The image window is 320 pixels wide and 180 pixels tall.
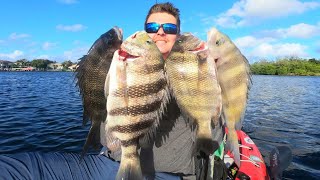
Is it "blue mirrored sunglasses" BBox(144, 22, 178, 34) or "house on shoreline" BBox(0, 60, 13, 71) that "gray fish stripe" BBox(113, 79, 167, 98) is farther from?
"house on shoreline" BBox(0, 60, 13, 71)

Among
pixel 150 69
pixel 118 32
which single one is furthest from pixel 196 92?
pixel 118 32

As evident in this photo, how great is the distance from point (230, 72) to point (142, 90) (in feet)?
3.17

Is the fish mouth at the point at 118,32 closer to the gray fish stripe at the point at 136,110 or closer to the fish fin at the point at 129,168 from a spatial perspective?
the gray fish stripe at the point at 136,110

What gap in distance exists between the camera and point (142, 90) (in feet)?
9.41

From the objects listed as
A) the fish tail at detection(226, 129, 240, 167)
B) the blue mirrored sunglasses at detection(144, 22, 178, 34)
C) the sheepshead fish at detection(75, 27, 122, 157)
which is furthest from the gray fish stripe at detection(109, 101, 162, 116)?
the blue mirrored sunglasses at detection(144, 22, 178, 34)

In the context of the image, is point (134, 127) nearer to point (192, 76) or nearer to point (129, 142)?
point (129, 142)

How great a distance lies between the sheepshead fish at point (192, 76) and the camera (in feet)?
9.98

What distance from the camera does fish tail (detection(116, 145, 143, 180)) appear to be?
311 centimetres

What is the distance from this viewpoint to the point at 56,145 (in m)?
10.9

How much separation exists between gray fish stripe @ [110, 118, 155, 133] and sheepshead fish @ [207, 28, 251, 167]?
839 mm

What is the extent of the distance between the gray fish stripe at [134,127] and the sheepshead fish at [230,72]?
0.84 m

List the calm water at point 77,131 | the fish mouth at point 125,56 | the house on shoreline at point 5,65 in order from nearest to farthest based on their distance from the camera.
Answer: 1. the fish mouth at point 125,56
2. the calm water at point 77,131
3. the house on shoreline at point 5,65

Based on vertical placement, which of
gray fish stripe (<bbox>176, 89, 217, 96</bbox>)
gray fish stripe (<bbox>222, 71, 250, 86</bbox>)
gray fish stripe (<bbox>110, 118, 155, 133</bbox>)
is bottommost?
gray fish stripe (<bbox>110, 118, 155, 133</bbox>)

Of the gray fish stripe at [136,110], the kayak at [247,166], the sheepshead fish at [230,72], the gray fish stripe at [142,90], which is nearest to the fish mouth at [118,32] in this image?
the gray fish stripe at [142,90]
